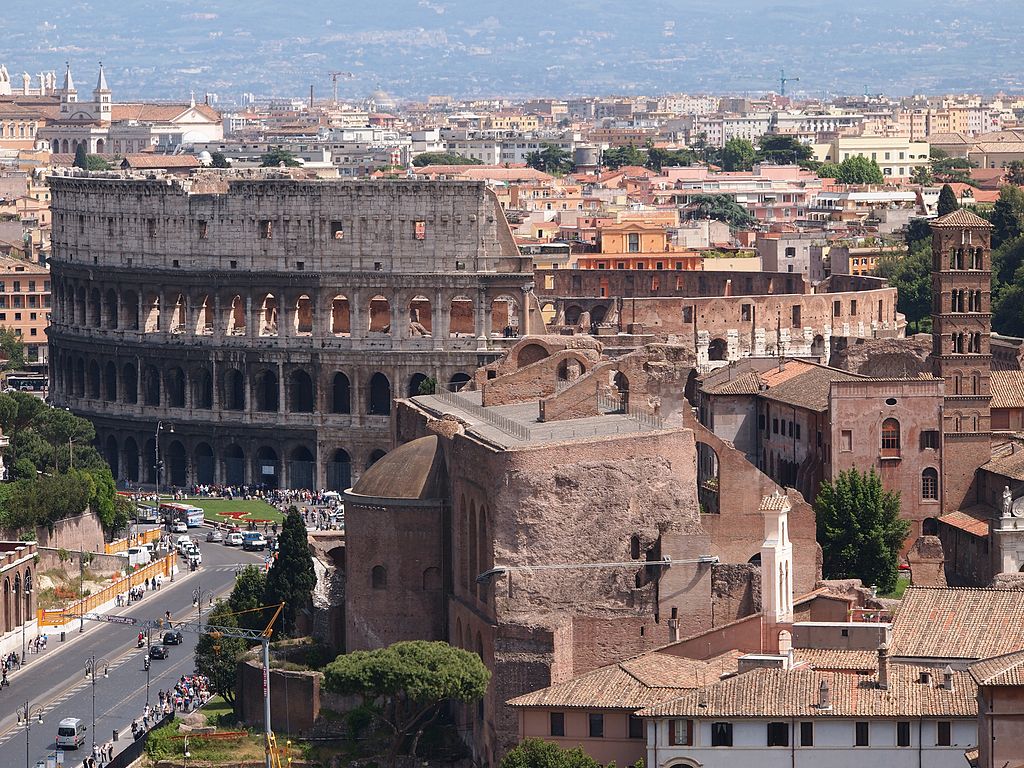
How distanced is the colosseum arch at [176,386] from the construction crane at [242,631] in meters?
41.5

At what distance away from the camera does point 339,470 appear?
461ft

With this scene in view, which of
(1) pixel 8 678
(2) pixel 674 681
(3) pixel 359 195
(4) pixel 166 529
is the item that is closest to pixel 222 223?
(3) pixel 359 195

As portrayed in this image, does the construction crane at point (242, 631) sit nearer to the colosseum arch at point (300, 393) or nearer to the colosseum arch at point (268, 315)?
the colosseum arch at point (300, 393)

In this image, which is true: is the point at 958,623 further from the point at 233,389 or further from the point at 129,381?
the point at 129,381

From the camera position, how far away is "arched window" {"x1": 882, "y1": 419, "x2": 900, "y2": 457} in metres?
99.1

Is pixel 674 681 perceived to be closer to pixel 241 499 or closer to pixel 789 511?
pixel 789 511

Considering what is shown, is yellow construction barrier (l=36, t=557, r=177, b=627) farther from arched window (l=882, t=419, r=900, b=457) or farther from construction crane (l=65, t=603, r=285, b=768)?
arched window (l=882, t=419, r=900, b=457)

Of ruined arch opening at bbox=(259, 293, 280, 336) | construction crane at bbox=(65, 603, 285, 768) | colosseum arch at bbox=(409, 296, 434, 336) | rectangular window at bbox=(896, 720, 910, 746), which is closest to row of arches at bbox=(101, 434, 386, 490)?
ruined arch opening at bbox=(259, 293, 280, 336)

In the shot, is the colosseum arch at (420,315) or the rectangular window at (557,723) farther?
the colosseum arch at (420,315)

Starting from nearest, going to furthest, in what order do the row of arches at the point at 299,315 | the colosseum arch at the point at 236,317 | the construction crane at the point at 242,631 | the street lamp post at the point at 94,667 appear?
the construction crane at the point at 242,631 → the street lamp post at the point at 94,667 → the row of arches at the point at 299,315 → the colosseum arch at the point at 236,317

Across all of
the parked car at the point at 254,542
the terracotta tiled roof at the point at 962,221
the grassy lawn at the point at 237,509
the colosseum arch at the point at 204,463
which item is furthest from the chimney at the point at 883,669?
the colosseum arch at the point at 204,463

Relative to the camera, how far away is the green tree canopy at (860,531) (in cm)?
9188

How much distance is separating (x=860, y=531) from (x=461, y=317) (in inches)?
2079

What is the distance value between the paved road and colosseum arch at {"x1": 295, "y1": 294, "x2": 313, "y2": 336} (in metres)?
36.0
